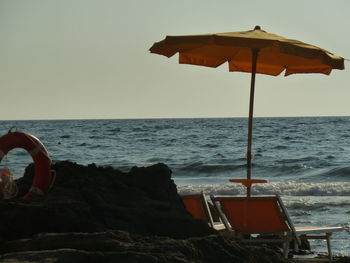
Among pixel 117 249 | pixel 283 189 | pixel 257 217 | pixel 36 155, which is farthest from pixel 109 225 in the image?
pixel 283 189

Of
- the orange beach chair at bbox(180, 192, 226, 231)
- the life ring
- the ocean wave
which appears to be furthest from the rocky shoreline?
the ocean wave

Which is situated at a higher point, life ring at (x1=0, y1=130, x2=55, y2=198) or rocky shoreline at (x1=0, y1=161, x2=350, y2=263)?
life ring at (x1=0, y1=130, x2=55, y2=198)

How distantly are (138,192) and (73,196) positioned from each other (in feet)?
2.04

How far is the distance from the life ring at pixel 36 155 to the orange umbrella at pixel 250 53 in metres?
1.86

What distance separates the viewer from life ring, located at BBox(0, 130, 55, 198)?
5934 millimetres

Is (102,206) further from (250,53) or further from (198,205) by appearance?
(250,53)

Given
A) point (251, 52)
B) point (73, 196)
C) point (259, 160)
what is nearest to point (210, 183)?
point (259, 160)

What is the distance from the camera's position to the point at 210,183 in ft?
74.3

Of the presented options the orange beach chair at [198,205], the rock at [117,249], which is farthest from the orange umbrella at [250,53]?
the rock at [117,249]

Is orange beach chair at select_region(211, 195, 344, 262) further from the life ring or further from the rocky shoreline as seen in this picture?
the life ring

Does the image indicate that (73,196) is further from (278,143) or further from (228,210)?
(278,143)

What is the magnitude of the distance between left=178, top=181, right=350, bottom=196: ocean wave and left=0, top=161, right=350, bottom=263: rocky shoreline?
1285 centimetres

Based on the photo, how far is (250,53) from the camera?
889 cm

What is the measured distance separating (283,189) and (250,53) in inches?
443
